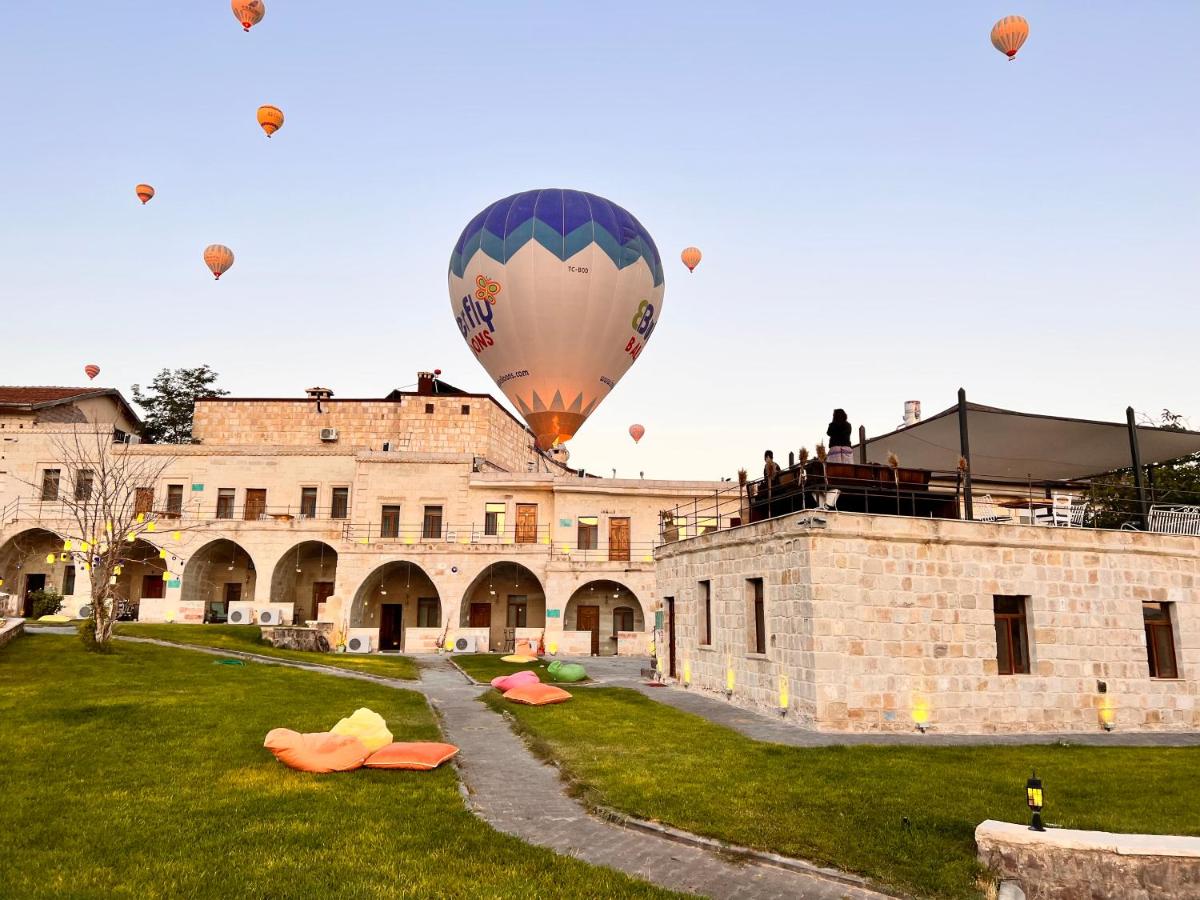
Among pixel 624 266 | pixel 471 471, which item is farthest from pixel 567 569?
pixel 624 266

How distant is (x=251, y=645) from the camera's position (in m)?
26.5

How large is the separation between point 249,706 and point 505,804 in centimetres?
702

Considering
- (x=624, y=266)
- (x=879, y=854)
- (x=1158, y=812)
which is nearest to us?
(x=879, y=854)

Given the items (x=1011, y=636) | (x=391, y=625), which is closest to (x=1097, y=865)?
(x=1011, y=636)

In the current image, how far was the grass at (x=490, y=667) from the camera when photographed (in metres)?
22.2

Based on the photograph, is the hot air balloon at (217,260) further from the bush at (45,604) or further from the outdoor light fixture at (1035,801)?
the outdoor light fixture at (1035,801)

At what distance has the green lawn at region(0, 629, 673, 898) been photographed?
6219 millimetres

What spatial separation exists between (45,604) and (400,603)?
13.6m

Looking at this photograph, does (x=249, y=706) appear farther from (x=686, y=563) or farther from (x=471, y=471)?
(x=471, y=471)

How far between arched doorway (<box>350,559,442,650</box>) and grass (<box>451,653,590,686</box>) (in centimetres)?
846

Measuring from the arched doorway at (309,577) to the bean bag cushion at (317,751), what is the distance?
28225 millimetres

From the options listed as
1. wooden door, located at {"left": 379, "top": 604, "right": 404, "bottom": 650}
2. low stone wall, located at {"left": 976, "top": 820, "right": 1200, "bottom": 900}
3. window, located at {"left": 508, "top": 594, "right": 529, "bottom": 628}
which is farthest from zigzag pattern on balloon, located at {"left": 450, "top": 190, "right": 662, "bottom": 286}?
low stone wall, located at {"left": 976, "top": 820, "right": 1200, "bottom": 900}

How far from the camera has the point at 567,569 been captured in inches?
1337

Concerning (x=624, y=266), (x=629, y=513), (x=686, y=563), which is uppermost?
(x=624, y=266)
